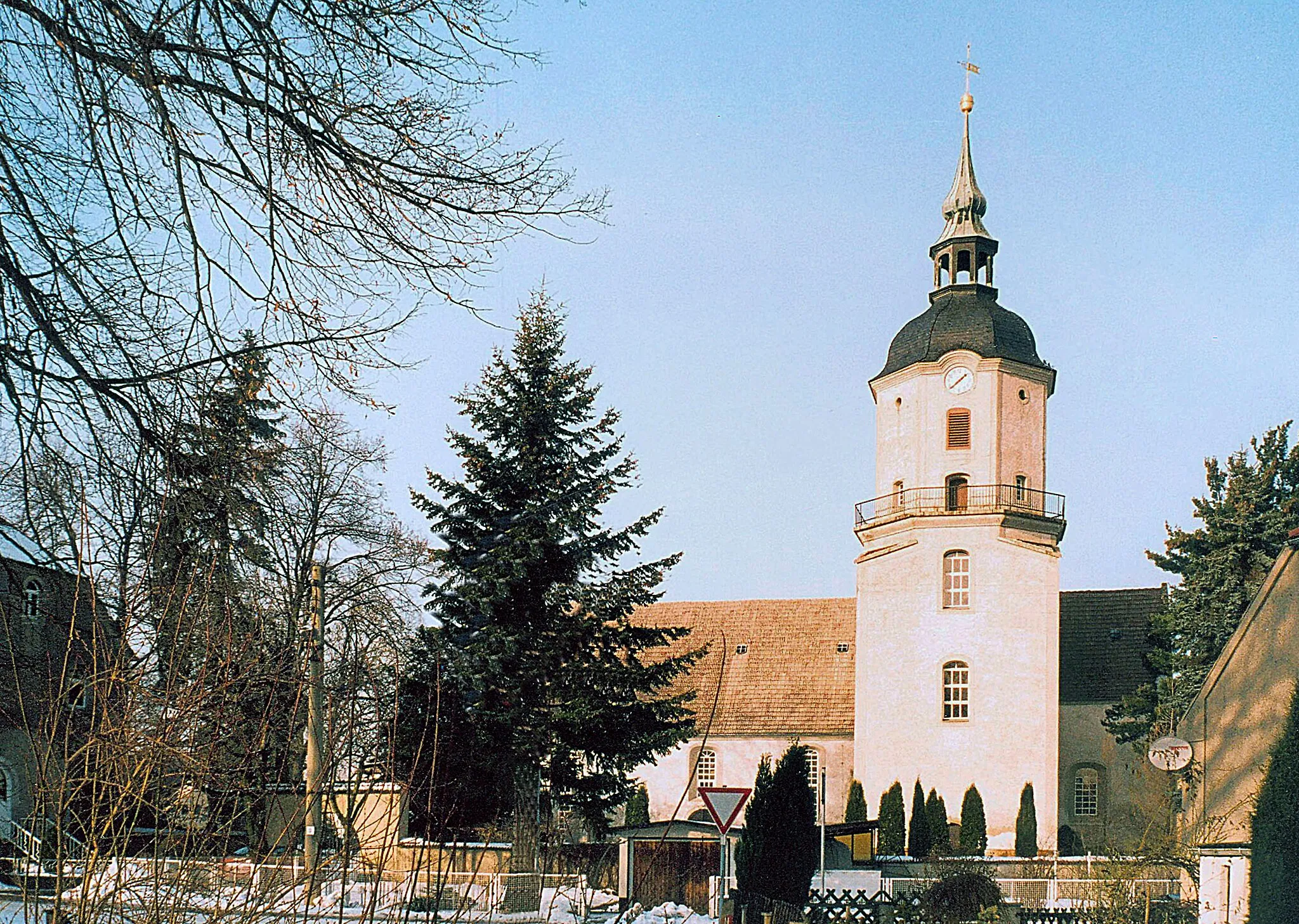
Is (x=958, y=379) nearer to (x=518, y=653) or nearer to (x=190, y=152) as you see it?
(x=518, y=653)

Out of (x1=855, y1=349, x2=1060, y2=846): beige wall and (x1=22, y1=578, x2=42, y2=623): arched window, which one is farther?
(x1=855, y1=349, x2=1060, y2=846): beige wall

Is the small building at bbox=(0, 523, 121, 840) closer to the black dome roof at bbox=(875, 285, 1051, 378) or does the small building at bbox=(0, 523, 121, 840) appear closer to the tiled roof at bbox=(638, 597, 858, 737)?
the black dome roof at bbox=(875, 285, 1051, 378)

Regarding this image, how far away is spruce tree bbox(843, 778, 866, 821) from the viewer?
132 ft

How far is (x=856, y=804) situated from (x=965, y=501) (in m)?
9.44

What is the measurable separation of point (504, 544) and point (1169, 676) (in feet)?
72.9

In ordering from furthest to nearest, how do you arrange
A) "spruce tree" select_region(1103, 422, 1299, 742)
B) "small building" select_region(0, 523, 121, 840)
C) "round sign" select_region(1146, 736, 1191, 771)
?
"spruce tree" select_region(1103, 422, 1299, 742) < "round sign" select_region(1146, 736, 1191, 771) < "small building" select_region(0, 523, 121, 840)

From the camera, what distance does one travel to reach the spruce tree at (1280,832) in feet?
47.3

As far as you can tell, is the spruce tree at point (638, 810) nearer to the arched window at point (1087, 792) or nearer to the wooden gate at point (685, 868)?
the arched window at point (1087, 792)

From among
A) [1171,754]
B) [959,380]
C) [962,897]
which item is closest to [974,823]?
[959,380]

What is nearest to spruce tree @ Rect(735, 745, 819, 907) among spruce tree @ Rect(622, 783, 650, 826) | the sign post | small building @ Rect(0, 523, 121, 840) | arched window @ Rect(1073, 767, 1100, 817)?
the sign post

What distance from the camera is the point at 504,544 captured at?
26156 mm

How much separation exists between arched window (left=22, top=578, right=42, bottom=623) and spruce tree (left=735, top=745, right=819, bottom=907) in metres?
12.3

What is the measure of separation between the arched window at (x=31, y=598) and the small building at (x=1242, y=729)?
12902 millimetres

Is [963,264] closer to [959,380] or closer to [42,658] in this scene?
[959,380]
